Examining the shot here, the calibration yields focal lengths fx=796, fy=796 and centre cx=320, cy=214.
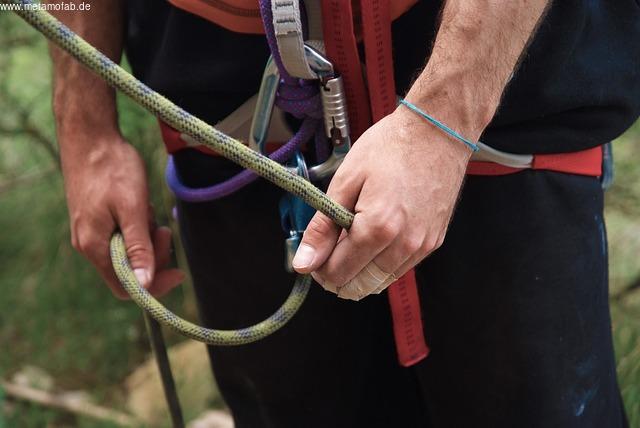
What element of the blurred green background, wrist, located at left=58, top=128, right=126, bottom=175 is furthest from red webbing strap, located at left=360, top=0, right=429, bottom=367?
the blurred green background

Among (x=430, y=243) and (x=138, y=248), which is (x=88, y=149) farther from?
(x=430, y=243)

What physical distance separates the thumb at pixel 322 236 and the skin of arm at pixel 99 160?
0.40 metres

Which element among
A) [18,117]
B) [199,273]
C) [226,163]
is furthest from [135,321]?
[226,163]

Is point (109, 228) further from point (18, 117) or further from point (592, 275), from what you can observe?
point (18, 117)

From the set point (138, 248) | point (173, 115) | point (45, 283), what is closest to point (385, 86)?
point (173, 115)

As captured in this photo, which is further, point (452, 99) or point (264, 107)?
point (264, 107)

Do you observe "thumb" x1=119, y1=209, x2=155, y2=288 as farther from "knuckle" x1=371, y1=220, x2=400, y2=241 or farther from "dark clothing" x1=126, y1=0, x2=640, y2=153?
"knuckle" x1=371, y1=220, x2=400, y2=241

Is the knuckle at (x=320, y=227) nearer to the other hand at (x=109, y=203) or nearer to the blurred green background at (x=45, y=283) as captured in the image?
the other hand at (x=109, y=203)

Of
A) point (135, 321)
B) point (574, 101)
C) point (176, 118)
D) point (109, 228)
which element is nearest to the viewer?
point (176, 118)

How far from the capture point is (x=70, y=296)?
243 centimetres

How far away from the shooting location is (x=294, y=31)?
32.5 inches

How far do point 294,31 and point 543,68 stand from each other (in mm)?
290

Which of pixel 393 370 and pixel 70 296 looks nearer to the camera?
pixel 393 370

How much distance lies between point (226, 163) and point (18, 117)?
4.69ft
